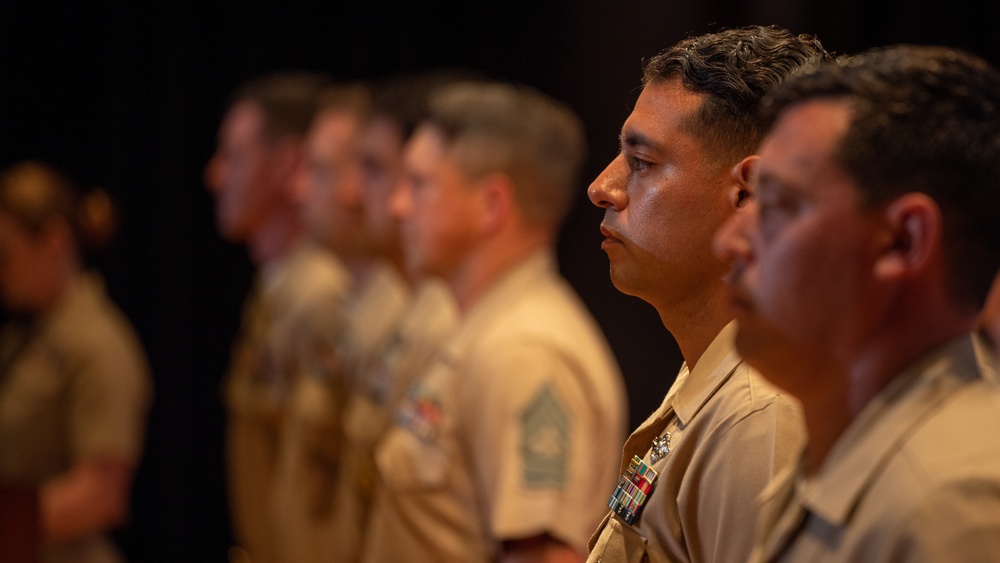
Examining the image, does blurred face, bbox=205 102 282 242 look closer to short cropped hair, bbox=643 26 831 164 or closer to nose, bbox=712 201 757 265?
short cropped hair, bbox=643 26 831 164

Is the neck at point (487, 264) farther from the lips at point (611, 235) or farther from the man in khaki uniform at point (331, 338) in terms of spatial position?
the lips at point (611, 235)

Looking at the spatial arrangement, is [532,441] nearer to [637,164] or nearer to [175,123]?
[637,164]

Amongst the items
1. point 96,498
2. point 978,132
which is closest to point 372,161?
point 96,498

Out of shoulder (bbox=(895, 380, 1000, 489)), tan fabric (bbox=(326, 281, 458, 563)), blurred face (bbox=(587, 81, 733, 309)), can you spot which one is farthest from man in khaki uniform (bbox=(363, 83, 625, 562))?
shoulder (bbox=(895, 380, 1000, 489))

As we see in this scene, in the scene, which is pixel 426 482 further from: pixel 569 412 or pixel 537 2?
pixel 537 2

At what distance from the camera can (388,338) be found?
12.1 feet

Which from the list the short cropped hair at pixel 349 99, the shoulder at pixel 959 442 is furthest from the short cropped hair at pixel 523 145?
the shoulder at pixel 959 442

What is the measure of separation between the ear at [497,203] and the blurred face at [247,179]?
1.93 meters

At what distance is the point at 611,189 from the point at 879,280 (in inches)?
23.0

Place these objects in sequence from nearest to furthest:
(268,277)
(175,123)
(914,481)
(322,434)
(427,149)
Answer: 1. (914,481)
2. (427,149)
3. (322,434)
4. (268,277)
5. (175,123)

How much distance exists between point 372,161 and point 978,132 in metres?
2.85

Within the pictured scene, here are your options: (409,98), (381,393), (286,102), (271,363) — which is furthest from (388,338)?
(286,102)

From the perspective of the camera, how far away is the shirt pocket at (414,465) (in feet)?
8.83

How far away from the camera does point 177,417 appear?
5.84m
